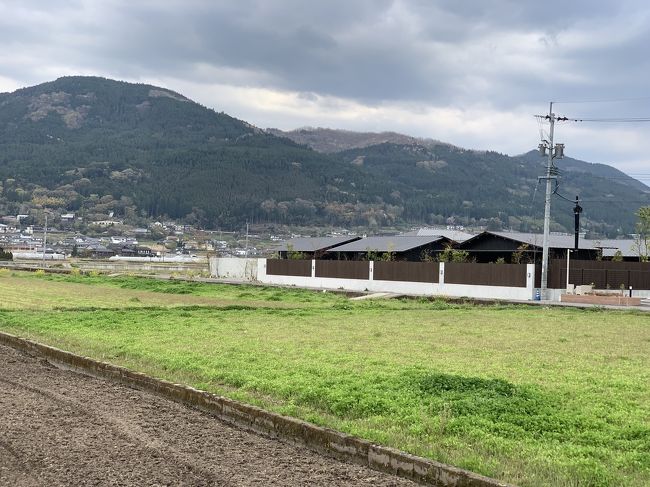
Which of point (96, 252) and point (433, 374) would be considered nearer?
point (433, 374)

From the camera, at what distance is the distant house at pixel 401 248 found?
190ft

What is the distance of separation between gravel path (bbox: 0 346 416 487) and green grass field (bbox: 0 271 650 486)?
2.41 ft

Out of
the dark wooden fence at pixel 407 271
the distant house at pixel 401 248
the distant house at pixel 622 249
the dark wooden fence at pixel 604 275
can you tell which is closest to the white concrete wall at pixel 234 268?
the distant house at pixel 401 248

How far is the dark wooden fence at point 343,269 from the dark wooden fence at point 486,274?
786 cm

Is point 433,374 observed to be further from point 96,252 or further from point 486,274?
point 96,252

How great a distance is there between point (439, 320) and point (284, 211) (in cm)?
17333

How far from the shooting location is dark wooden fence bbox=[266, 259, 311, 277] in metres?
57.1

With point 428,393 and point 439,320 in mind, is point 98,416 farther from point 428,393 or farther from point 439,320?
point 439,320

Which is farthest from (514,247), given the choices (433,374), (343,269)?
(433,374)

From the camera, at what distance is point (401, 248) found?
57.9 meters

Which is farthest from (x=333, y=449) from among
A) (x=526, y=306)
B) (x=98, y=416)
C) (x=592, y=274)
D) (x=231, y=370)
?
(x=592, y=274)

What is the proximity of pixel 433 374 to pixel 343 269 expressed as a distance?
141ft

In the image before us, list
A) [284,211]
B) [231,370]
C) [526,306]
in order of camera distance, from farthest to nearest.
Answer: [284,211] < [526,306] < [231,370]

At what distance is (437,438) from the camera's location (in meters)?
7.48
